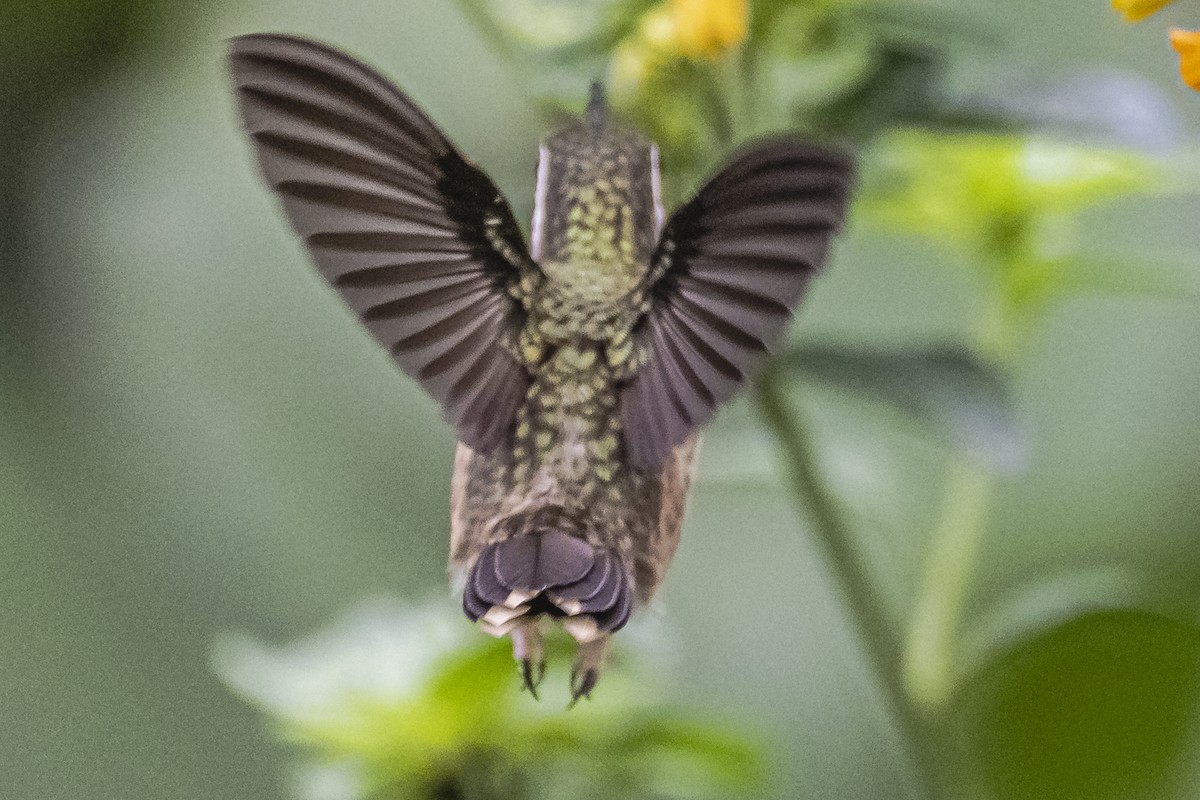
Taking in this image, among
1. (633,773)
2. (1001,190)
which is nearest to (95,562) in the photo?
(633,773)

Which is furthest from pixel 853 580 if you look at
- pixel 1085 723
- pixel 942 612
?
pixel 1085 723

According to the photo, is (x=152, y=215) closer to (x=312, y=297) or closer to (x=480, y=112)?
(x=312, y=297)

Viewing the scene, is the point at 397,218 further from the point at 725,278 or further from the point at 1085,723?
the point at 1085,723

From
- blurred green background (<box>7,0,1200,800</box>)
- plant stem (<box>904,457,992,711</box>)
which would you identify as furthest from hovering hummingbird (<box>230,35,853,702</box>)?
blurred green background (<box>7,0,1200,800</box>)

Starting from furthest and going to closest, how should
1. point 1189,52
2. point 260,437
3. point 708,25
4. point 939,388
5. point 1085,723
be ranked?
point 260,437 → point 1085,723 → point 939,388 → point 708,25 → point 1189,52

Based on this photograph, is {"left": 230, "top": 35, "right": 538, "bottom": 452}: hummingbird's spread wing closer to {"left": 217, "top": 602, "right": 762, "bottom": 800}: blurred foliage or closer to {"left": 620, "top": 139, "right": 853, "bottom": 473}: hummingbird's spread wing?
{"left": 620, "top": 139, "right": 853, "bottom": 473}: hummingbird's spread wing

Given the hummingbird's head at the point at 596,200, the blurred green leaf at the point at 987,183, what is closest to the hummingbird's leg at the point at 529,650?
the hummingbird's head at the point at 596,200
